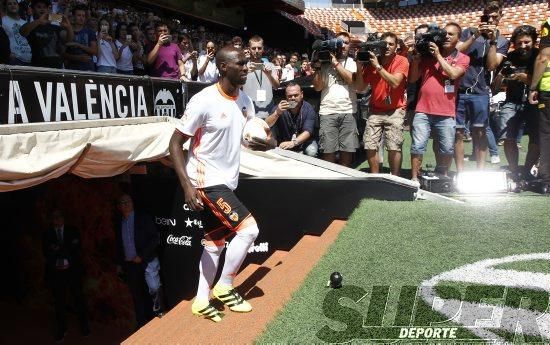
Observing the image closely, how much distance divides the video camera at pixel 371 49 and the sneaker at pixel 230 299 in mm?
3604

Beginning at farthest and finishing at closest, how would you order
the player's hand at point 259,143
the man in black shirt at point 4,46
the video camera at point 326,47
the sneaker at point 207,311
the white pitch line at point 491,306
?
the video camera at point 326,47 → the man in black shirt at point 4,46 → the player's hand at point 259,143 → the sneaker at point 207,311 → the white pitch line at point 491,306

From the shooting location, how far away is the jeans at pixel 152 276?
7.14 meters

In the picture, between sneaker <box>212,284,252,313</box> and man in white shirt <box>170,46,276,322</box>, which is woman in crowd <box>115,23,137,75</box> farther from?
sneaker <box>212,284,252,313</box>

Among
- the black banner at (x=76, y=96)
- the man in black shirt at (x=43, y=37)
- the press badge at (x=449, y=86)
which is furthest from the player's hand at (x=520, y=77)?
the man in black shirt at (x=43, y=37)

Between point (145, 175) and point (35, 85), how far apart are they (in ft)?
10.5

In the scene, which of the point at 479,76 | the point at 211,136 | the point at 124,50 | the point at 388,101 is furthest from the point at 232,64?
the point at 124,50

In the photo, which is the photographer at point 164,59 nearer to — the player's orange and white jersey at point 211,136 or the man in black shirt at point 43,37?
the man in black shirt at point 43,37

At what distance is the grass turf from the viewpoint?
2857 mm

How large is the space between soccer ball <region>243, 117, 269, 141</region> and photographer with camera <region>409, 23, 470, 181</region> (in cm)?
272

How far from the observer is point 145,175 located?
7.43 meters

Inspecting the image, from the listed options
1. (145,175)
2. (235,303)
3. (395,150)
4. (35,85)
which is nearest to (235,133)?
(235,303)

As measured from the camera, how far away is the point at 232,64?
349 cm

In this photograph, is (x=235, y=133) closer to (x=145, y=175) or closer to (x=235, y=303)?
(x=235, y=303)

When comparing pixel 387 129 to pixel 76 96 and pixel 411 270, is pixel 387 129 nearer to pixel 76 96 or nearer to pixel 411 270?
pixel 411 270
